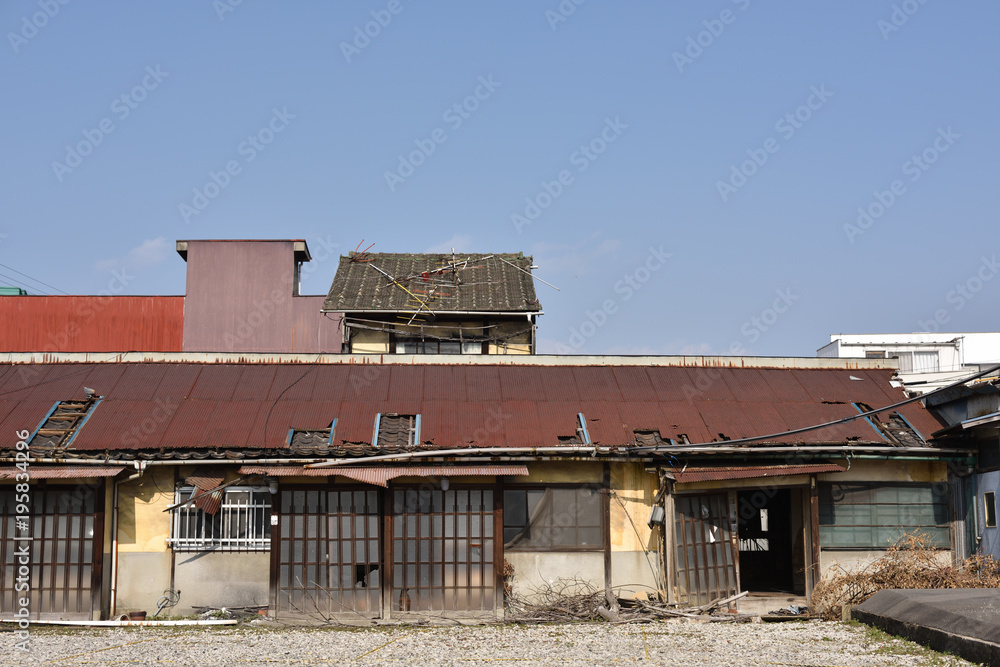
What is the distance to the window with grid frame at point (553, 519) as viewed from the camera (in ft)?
47.3

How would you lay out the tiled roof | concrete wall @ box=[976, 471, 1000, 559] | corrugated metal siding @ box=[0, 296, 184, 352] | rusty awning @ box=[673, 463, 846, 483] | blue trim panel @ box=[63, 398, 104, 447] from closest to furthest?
rusty awning @ box=[673, 463, 846, 483] → concrete wall @ box=[976, 471, 1000, 559] → blue trim panel @ box=[63, 398, 104, 447] → the tiled roof → corrugated metal siding @ box=[0, 296, 184, 352]

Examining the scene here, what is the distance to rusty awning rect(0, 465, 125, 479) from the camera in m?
13.6

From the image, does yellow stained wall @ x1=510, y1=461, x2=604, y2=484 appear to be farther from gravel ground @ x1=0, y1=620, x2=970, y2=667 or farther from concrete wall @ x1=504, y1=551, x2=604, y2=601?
gravel ground @ x1=0, y1=620, x2=970, y2=667

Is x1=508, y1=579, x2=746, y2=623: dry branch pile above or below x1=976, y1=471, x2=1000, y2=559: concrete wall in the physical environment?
below

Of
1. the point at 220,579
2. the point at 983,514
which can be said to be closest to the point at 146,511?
the point at 220,579

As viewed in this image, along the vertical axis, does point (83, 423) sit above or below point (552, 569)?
above

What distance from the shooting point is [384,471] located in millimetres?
13844

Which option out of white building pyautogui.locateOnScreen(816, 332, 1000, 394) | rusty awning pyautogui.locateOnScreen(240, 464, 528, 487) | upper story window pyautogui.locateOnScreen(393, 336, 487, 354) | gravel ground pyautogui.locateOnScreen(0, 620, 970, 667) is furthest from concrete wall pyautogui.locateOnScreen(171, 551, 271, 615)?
white building pyautogui.locateOnScreen(816, 332, 1000, 394)

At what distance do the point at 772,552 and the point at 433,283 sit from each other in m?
10.8

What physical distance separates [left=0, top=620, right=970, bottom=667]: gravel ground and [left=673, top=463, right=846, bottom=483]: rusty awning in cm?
218

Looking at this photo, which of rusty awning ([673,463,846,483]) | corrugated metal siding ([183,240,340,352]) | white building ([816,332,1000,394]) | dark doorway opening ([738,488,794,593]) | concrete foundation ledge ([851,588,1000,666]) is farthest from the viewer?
white building ([816,332,1000,394])

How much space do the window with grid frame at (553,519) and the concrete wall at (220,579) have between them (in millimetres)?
3921

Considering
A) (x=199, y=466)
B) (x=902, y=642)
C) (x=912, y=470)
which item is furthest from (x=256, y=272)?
(x=902, y=642)

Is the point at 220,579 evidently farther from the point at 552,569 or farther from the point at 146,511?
the point at 552,569
